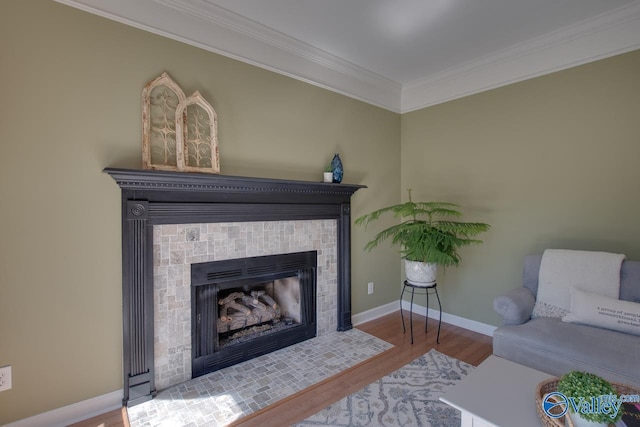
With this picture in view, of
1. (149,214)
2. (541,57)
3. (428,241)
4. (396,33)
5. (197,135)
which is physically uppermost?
(396,33)

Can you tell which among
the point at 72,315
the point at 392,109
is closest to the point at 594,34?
the point at 392,109

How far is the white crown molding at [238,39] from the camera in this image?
1.85 meters

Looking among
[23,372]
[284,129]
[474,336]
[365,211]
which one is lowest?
[474,336]

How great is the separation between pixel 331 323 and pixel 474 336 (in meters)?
1.35

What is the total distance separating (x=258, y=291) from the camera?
8.89 feet

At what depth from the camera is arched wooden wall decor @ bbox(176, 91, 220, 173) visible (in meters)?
1.99

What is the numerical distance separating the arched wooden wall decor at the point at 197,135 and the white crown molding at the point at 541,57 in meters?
2.35

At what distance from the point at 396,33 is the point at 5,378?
3.27 meters

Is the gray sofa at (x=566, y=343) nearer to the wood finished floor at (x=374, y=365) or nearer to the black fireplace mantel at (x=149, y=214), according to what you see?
the wood finished floor at (x=374, y=365)

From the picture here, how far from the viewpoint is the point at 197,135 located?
2.09 metres

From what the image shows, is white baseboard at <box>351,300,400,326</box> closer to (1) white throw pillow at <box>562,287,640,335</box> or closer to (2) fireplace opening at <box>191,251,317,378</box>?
(2) fireplace opening at <box>191,251,317,378</box>

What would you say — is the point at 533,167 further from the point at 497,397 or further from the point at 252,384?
the point at 252,384

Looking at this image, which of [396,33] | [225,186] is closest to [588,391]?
[225,186]

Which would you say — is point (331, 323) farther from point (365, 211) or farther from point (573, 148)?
point (573, 148)
